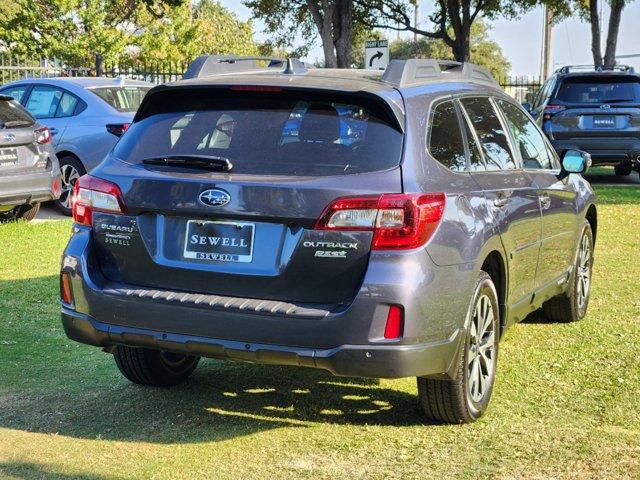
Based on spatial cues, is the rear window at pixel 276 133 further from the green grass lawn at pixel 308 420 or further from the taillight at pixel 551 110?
the taillight at pixel 551 110

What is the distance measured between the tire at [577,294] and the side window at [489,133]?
1.58 m

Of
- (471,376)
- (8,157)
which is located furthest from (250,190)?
(8,157)

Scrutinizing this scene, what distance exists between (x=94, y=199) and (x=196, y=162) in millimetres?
569

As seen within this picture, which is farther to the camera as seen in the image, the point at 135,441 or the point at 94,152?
the point at 94,152

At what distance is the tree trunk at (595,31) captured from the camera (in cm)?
3009

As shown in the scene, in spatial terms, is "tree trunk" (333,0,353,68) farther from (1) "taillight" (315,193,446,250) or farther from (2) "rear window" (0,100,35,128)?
(1) "taillight" (315,193,446,250)

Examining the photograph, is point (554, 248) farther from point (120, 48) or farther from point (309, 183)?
point (120, 48)

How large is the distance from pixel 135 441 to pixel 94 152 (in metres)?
9.52

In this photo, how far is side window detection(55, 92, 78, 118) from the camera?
14367mm

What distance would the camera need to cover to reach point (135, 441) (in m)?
5.00

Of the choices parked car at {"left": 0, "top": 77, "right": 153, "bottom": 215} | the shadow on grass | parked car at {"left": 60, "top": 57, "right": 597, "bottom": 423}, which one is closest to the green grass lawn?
the shadow on grass

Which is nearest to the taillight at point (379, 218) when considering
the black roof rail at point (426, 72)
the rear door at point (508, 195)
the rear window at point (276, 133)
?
the rear window at point (276, 133)

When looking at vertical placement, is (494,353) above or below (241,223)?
below

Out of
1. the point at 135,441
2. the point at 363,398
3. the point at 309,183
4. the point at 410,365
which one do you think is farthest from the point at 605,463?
the point at 135,441
